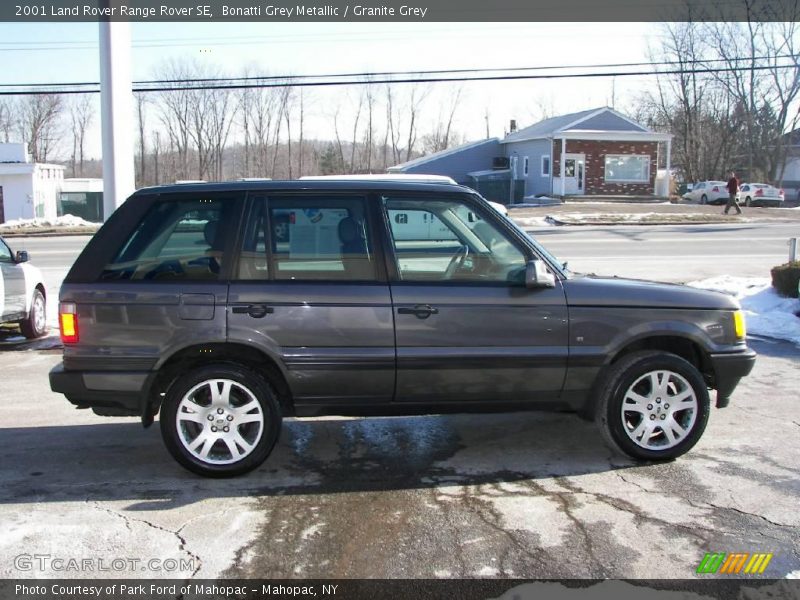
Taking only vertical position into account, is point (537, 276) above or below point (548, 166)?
below

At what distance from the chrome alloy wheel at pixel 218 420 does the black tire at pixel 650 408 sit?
A: 2289mm

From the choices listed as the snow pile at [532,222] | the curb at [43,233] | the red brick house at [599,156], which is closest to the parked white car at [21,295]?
the snow pile at [532,222]

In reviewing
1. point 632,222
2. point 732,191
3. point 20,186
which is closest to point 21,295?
point 632,222

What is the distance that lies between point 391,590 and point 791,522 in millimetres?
2310

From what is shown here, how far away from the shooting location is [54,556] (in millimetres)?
3695

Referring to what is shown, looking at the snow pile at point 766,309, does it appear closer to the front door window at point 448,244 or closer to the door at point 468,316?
the door at point 468,316

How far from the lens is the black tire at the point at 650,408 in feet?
15.8

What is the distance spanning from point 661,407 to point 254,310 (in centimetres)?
275

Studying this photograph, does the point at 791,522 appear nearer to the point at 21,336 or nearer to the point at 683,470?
the point at 683,470

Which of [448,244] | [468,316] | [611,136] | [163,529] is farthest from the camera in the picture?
[611,136]

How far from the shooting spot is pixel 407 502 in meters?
4.33

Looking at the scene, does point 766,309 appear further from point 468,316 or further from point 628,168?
point 628,168

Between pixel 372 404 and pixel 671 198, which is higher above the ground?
pixel 671 198
